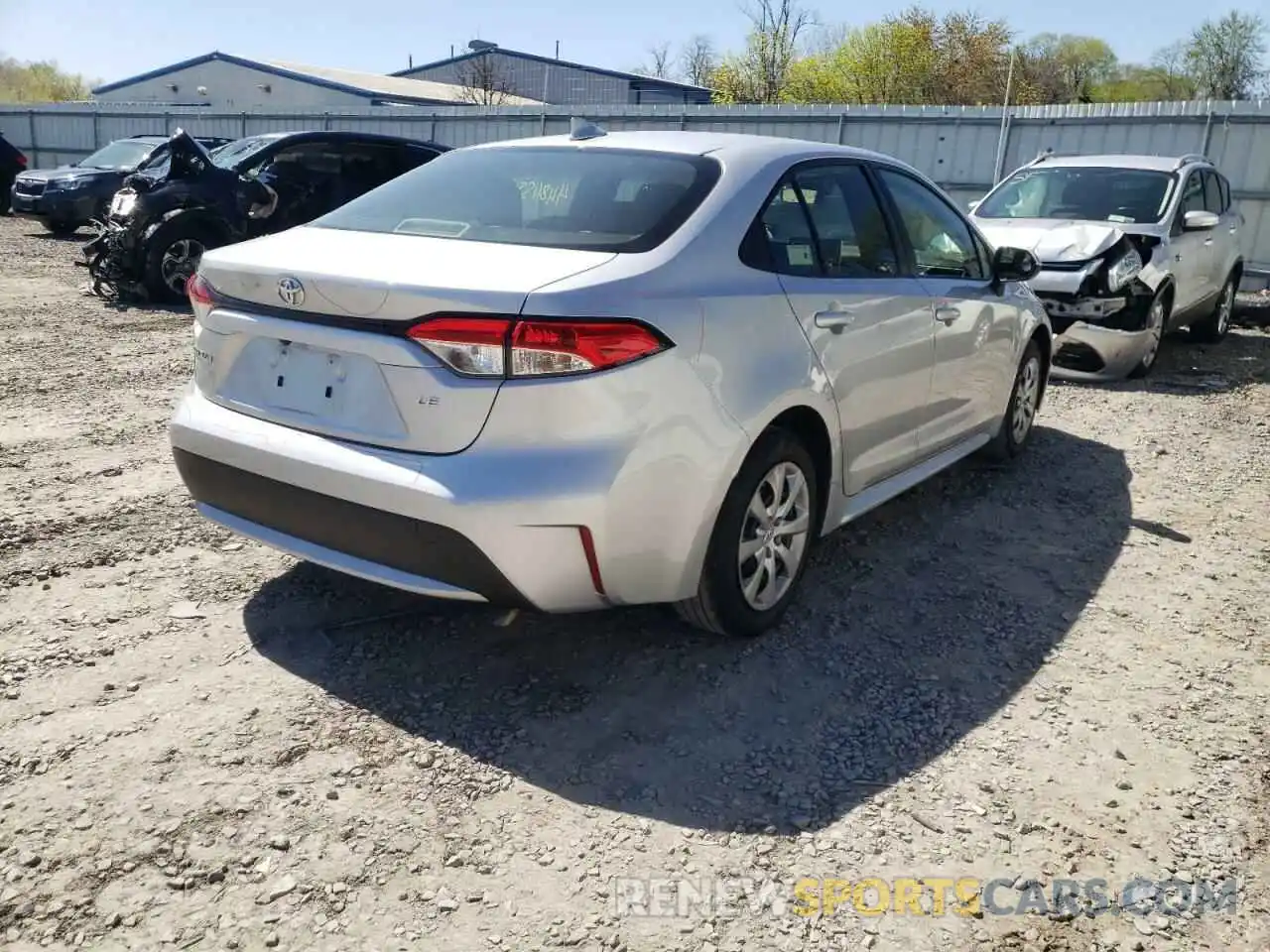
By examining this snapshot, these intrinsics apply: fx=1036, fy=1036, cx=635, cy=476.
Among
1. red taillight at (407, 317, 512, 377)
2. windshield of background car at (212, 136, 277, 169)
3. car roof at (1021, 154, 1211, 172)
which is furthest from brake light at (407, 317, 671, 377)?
windshield of background car at (212, 136, 277, 169)

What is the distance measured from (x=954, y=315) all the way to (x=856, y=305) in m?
0.97

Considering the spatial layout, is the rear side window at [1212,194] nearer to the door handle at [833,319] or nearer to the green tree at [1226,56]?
the door handle at [833,319]

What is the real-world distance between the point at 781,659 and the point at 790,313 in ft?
3.79

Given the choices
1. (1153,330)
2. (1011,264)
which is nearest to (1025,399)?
(1011,264)

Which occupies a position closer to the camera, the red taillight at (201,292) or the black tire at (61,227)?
the red taillight at (201,292)

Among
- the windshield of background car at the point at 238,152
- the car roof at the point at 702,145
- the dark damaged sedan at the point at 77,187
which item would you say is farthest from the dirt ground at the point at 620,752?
the dark damaged sedan at the point at 77,187

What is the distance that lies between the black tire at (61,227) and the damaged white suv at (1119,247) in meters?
13.6

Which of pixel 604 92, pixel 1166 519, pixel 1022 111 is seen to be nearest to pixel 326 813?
pixel 1166 519

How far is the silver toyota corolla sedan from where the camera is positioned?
274cm

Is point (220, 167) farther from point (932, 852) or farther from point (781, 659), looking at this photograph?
point (932, 852)

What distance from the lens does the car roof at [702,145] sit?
3.62 m

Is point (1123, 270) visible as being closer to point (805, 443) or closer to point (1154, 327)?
point (1154, 327)

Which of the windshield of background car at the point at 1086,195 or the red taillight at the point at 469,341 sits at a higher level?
the windshield of background car at the point at 1086,195

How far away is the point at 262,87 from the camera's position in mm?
44031
